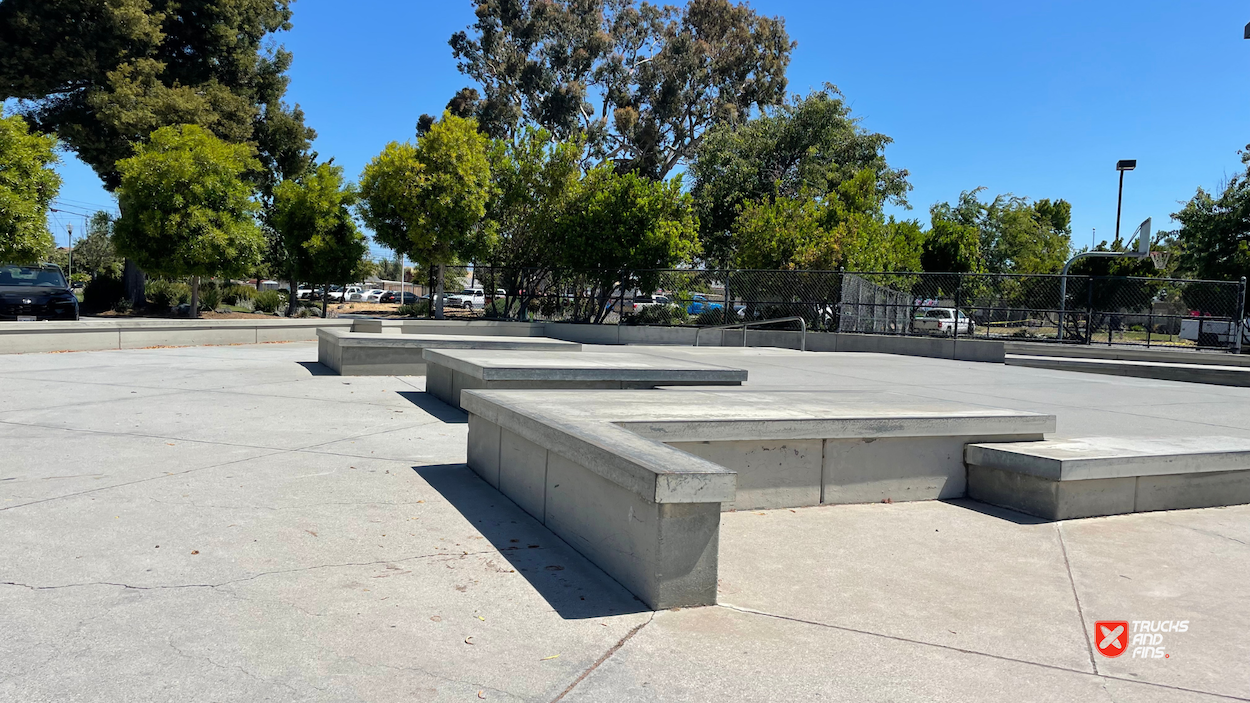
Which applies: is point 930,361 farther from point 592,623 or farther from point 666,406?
point 592,623

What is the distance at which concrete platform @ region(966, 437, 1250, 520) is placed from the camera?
534 centimetres

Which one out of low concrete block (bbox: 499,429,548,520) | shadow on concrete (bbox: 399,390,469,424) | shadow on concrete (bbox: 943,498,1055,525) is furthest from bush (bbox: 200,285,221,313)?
shadow on concrete (bbox: 943,498,1055,525)

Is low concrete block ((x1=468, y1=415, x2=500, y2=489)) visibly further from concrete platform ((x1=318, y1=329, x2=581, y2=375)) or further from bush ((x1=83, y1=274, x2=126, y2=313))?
bush ((x1=83, y1=274, x2=126, y2=313))

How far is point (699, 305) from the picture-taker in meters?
24.0

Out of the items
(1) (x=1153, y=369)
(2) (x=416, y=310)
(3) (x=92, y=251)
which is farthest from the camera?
(3) (x=92, y=251)

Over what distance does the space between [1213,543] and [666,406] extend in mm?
3492

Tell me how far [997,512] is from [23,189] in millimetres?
22501

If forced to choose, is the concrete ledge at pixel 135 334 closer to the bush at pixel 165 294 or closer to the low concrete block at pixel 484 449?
the low concrete block at pixel 484 449

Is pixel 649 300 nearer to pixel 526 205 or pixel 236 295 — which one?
pixel 526 205

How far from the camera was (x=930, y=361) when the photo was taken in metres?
18.2

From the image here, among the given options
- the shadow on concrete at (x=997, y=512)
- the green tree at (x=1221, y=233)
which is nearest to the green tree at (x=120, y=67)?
the shadow on concrete at (x=997, y=512)

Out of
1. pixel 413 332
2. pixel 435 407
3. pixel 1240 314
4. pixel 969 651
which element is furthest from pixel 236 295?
pixel 969 651

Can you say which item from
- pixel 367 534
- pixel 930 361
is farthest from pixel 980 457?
pixel 930 361

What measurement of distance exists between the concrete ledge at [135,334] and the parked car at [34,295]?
436cm
